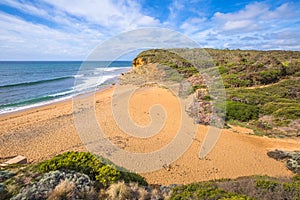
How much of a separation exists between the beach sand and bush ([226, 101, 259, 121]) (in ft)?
5.04

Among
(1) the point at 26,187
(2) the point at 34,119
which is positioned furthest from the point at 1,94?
(1) the point at 26,187

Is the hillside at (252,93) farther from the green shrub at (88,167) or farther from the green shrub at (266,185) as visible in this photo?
the green shrub at (88,167)

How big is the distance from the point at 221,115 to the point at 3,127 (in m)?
14.3

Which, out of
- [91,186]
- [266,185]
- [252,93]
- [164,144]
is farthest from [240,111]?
[91,186]

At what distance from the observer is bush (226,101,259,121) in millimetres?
12122

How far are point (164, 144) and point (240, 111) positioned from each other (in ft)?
22.8

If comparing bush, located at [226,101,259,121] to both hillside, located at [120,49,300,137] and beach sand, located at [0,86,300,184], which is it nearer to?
hillside, located at [120,49,300,137]

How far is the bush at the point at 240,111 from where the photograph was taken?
477 inches

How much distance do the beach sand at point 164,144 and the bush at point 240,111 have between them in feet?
5.04

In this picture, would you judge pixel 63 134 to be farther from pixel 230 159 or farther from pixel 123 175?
pixel 230 159

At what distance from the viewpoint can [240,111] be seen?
12.6 meters

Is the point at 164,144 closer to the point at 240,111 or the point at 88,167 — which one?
the point at 88,167

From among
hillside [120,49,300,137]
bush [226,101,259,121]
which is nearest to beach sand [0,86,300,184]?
hillside [120,49,300,137]

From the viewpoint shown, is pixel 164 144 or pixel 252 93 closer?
→ pixel 164 144
